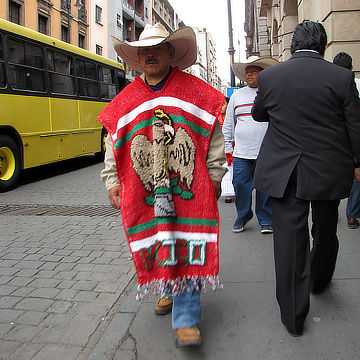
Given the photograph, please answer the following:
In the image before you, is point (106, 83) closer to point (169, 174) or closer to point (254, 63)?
point (254, 63)

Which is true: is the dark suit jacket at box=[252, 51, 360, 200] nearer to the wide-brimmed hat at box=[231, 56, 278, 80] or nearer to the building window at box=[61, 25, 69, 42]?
the wide-brimmed hat at box=[231, 56, 278, 80]

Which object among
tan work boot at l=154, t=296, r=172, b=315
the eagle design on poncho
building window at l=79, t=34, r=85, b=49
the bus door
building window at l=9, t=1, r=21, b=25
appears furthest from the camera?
building window at l=79, t=34, r=85, b=49

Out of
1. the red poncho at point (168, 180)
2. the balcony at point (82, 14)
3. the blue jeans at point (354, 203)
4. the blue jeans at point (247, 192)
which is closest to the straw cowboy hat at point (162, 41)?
the red poncho at point (168, 180)

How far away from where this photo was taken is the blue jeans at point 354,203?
451cm

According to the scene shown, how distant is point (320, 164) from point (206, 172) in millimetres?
684

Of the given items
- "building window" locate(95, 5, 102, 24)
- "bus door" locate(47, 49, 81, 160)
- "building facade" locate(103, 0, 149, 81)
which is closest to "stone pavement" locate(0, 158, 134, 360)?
"bus door" locate(47, 49, 81, 160)

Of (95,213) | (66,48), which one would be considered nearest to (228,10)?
(66,48)

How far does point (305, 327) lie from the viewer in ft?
8.44

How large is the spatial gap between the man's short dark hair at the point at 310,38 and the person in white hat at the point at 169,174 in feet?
2.11

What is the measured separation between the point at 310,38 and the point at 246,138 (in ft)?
6.59

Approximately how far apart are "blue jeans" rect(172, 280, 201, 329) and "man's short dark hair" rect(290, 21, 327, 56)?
159 cm

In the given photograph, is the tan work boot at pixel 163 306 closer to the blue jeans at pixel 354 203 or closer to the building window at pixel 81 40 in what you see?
the blue jeans at pixel 354 203

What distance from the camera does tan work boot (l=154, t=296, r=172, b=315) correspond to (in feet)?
9.25

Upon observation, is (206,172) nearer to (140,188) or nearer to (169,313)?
(140,188)
